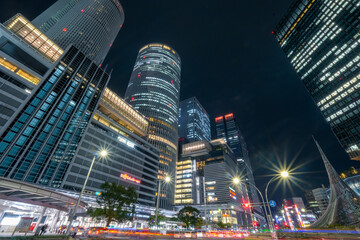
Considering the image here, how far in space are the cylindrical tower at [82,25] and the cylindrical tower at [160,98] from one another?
121 ft

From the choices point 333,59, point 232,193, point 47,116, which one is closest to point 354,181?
point 333,59

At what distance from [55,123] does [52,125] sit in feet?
3.65

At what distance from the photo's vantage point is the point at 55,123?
5984cm

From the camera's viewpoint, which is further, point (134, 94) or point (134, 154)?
point (134, 94)

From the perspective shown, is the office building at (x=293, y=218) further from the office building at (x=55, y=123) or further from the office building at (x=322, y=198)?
the office building at (x=55, y=123)

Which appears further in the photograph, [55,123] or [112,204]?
[55,123]

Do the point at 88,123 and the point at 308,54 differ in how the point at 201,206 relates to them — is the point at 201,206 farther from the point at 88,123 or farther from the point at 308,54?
the point at 308,54

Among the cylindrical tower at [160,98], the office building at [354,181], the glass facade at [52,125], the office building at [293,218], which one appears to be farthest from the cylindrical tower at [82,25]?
the office building at [354,181]

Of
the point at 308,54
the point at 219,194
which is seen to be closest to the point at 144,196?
the point at 219,194

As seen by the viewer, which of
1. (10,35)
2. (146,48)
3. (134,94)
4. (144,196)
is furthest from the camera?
(146,48)

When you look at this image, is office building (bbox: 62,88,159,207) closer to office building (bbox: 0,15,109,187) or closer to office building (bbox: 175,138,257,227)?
office building (bbox: 0,15,109,187)

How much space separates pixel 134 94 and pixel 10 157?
10104 centimetres

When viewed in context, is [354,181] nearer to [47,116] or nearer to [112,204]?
[112,204]

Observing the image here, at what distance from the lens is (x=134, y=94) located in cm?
14262
